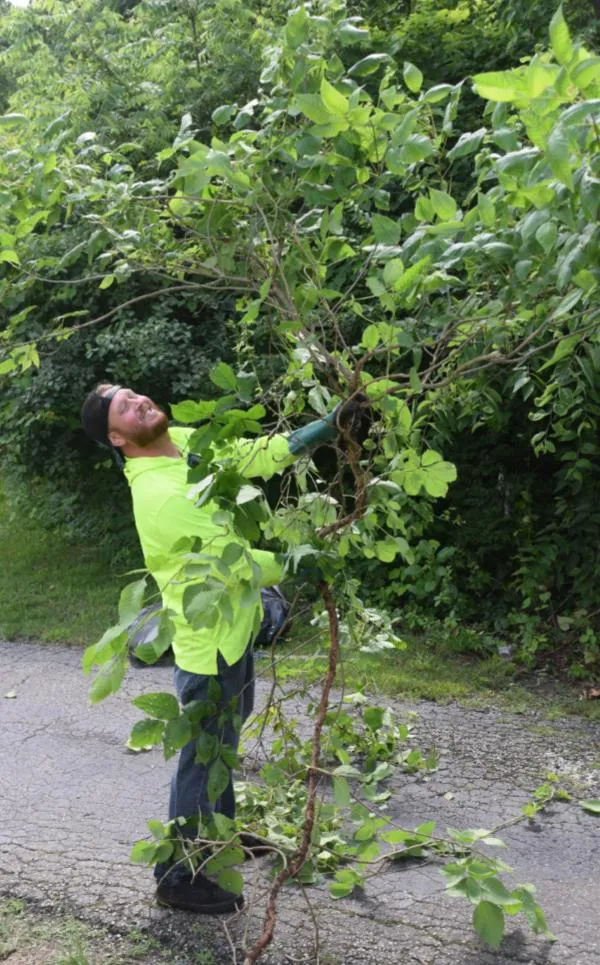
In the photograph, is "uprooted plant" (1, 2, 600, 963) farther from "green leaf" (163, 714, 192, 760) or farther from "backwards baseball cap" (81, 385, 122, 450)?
"backwards baseball cap" (81, 385, 122, 450)

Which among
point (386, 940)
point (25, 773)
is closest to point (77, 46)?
point (25, 773)

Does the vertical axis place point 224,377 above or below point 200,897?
above

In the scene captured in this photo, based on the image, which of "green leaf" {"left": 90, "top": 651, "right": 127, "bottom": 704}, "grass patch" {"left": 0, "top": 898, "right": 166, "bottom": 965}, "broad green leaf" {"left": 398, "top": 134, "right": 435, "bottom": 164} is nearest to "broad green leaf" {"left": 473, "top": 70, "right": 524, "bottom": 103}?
"broad green leaf" {"left": 398, "top": 134, "right": 435, "bottom": 164}

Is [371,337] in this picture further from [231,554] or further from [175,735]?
[175,735]

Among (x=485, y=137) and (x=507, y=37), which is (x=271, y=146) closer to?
(x=485, y=137)

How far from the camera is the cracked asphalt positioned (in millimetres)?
3764

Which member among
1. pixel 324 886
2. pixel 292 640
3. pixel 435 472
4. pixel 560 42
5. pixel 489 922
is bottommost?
pixel 292 640

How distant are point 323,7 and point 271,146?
0.55 m

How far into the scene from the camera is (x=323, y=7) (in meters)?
3.41

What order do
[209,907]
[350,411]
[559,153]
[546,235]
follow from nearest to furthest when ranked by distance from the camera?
[559,153], [546,235], [350,411], [209,907]

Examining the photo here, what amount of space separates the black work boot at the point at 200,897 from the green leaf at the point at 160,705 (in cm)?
102

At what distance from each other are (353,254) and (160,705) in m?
1.47

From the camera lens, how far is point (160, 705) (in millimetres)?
3229

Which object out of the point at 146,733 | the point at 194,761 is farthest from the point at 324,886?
the point at 146,733
